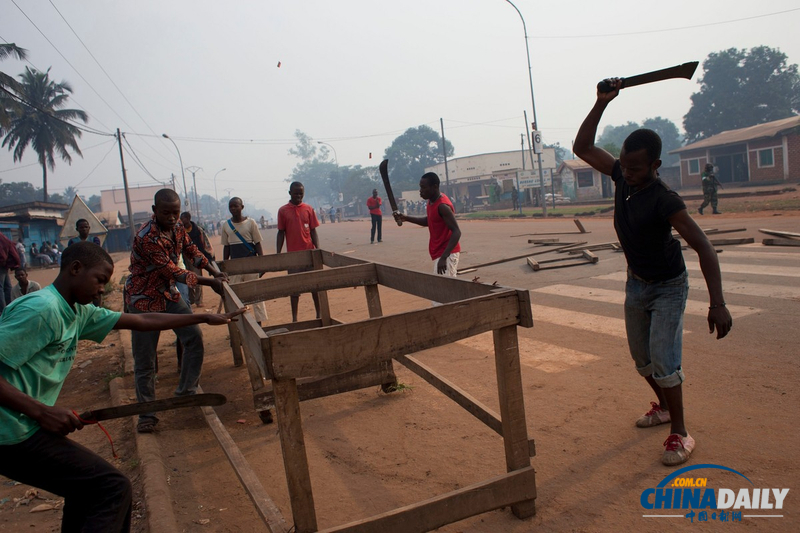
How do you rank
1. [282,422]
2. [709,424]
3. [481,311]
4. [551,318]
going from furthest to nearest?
1. [551,318]
2. [709,424]
3. [481,311]
4. [282,422]

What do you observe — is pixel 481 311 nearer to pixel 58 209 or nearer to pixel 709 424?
pixel 709 424

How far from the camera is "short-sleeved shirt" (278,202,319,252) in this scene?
7.55 metres

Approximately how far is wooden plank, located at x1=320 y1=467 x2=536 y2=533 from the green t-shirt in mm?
1310

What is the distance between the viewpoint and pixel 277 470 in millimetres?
3900

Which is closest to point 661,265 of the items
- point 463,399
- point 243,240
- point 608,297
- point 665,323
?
point 665,323

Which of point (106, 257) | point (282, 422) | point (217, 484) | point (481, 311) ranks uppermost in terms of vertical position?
point (106, 257)

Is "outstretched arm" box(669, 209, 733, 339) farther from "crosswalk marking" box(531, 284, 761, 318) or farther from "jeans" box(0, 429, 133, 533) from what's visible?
"crosswalk marking" box(531, 284, 761, 318)

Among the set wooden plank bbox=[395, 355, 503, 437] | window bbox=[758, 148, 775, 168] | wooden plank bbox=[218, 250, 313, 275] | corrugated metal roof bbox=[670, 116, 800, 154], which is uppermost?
corrugated metal roof bbox=[670, 116, 800, 154]

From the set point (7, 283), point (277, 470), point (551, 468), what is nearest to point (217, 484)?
point (277, 470)

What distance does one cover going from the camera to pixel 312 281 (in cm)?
491

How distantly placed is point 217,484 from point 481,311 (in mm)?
2309

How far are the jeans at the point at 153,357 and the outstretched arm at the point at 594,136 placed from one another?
3247 mm

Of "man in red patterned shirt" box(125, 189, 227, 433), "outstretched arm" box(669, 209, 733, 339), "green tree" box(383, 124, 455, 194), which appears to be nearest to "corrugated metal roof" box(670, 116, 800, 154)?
"outstretched arm" box(669, 209, 733, 339)

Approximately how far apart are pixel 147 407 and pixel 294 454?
90cm
